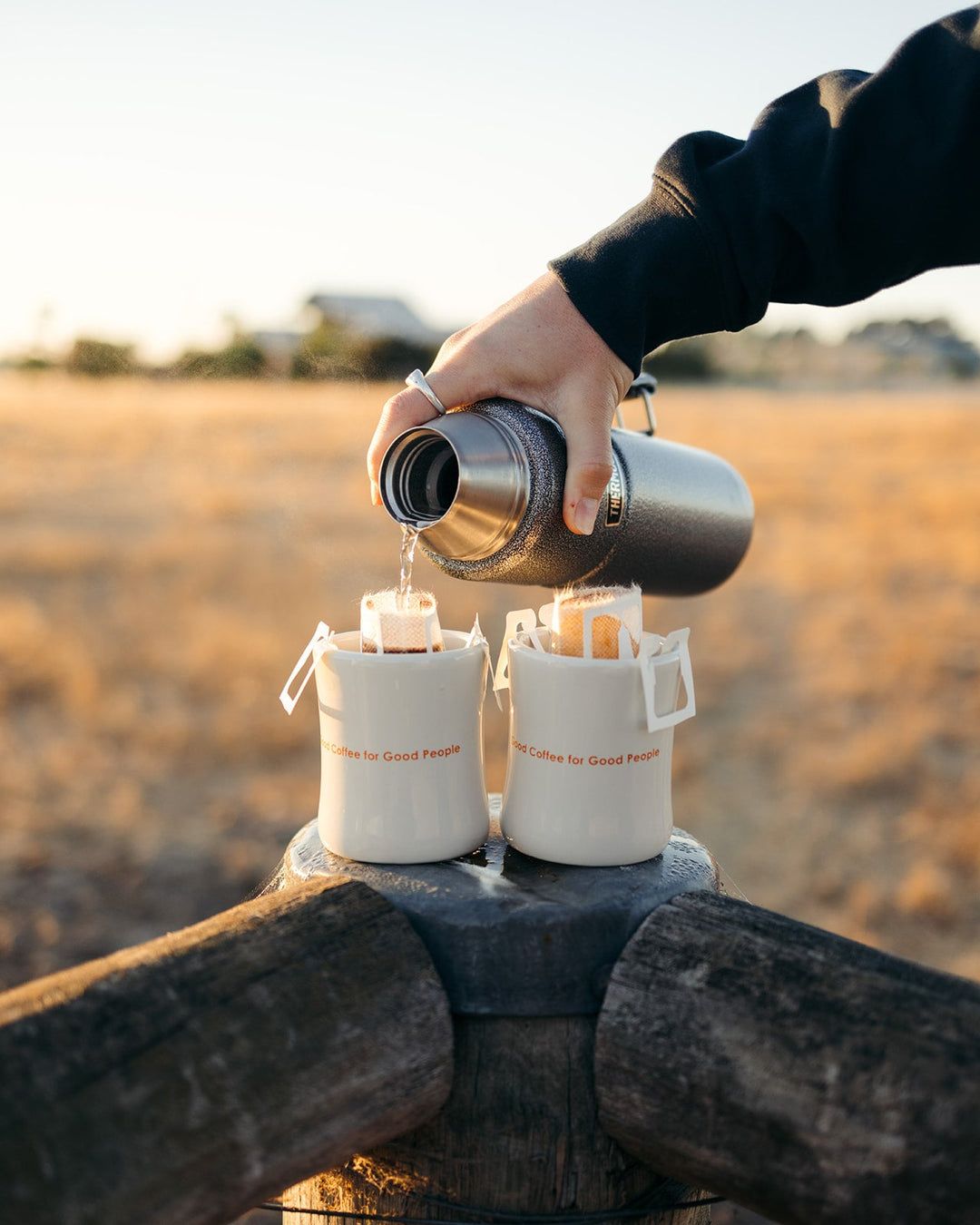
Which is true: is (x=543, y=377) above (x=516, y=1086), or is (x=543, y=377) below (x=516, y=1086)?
above

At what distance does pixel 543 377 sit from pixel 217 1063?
31.9 inches

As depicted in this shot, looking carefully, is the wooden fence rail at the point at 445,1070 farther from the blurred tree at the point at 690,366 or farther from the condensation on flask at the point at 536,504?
the blurred tree at the point at 690,366

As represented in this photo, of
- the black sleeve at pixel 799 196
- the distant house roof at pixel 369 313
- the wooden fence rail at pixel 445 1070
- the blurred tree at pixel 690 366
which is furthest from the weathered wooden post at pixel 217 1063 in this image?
the blurred tree at pixel 690 366

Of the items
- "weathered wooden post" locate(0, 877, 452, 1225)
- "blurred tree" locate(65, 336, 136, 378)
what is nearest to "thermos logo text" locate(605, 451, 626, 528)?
"weathered wooden post" locate(0, 877, 452, 1225)

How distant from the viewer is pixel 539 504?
124cm

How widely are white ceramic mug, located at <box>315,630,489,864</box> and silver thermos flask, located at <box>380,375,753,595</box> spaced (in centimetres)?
18

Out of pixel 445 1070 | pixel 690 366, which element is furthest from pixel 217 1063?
pixel 690 366

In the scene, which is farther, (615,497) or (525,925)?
(615,497)

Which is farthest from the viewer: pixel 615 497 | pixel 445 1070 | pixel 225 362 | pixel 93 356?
pixel 93 356

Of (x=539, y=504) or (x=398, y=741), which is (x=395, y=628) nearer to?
(x=398, y=741)

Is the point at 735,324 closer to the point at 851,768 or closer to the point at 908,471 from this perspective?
the point at 851,768

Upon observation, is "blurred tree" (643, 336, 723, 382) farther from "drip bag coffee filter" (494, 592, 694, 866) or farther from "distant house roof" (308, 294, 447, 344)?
"drip bag coffee filter" (494, 592, 694, 866)

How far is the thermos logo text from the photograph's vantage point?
1366 millimetres

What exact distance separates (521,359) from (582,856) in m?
0.57
